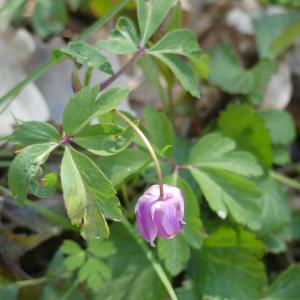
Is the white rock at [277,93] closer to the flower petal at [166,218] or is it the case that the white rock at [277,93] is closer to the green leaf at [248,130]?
the green leaf at [248,130]

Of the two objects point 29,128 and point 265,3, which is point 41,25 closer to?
point 29,128

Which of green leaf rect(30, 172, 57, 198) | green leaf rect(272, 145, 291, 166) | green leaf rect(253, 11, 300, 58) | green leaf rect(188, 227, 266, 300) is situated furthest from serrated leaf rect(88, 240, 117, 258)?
green leaf rect(253, 11, 300, 58)

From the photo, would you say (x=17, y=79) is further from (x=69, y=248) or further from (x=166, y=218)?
(x=166, y=218)

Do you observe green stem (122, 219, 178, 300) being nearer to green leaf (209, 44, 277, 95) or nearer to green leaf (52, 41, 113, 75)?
green leaf (52, 41, 113, 75)

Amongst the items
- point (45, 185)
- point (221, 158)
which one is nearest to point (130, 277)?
point (221, 158)

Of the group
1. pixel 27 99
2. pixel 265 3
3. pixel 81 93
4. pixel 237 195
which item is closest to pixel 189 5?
pixel 265 3


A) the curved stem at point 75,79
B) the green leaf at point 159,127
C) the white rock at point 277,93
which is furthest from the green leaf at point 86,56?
the white rock at point 277,93
